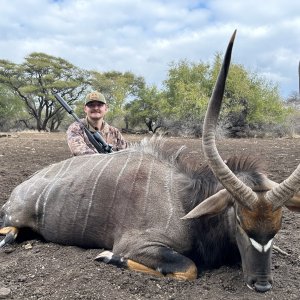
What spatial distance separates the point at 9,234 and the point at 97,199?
1.04 meters

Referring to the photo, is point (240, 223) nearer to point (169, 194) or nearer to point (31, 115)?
point (169, 194)

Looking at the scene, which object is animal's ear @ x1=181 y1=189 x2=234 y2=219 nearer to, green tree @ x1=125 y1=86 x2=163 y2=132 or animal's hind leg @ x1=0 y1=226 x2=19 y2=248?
animal's hind leg @ x1=0 y1=226 x2=19 y2=248

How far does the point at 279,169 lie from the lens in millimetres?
9039

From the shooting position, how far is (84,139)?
21.3ft

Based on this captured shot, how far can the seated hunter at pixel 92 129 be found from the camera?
246 inches

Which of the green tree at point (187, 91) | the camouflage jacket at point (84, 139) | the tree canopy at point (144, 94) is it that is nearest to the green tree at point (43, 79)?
the tree canopy at point (144, 94)

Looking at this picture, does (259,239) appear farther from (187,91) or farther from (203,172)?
(187,91)

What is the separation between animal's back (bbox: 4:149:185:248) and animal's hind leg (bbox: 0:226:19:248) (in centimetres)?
6

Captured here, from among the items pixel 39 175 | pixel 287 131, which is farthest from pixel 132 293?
pixel 287 131

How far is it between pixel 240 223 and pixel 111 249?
135 cm

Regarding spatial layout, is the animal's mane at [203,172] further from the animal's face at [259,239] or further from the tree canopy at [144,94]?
the tree canopy at [144,94]

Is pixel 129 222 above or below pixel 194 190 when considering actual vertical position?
below

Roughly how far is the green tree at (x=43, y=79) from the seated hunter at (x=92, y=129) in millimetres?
31849

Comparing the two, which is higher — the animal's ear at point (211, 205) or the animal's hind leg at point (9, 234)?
the animal's ear at point (211, 205)
